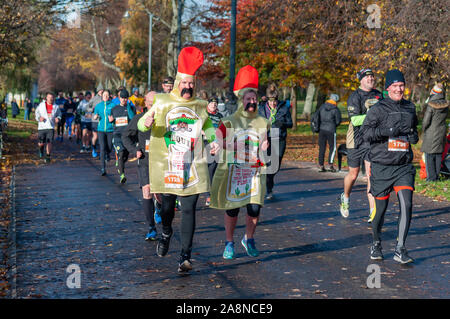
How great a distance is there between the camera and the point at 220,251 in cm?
814

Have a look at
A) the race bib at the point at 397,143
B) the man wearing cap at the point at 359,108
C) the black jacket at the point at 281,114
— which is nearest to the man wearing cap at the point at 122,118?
the black jacket at the point at 281,114

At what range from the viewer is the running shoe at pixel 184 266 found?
22.8 feet

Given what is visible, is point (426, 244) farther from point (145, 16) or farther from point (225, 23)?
point (145, 16)

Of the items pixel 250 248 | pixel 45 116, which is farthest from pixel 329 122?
pixel 250 248

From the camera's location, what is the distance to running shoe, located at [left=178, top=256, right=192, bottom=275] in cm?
696

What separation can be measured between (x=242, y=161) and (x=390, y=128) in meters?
1.61

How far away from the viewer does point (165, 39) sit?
169 feet

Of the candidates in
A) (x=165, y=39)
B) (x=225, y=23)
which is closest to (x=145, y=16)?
(x=165, y=39)

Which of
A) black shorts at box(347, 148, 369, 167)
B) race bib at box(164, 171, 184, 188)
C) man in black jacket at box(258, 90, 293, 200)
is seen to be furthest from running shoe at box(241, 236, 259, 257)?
man in black jacket at box(258, 90, 293, 200)

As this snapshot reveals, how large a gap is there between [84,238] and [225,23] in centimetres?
2893

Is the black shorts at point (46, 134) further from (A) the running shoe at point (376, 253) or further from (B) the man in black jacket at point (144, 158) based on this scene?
(A) the running shoe at point (376, 253)

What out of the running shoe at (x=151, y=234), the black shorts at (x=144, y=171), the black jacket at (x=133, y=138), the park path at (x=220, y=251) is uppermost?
the black jacket at (x=133, y=138)

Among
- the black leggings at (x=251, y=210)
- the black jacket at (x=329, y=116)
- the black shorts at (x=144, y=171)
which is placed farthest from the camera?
the black jacket at (x=329, y=116)

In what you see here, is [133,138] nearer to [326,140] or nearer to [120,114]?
[120,114]
